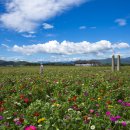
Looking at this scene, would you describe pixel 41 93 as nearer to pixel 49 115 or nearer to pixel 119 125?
pixel 49 115

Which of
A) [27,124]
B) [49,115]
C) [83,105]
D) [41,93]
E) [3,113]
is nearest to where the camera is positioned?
[27,124]

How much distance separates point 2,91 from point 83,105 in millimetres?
5122

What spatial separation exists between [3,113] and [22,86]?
5.40m

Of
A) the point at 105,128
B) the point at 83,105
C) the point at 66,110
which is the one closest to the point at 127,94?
the point at 83,105

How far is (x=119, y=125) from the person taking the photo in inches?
259

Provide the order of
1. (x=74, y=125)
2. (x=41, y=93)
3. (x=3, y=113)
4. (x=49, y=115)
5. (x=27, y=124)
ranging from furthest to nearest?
(x=41, y=93) → (x=3, y=113) → (x=49, y=115) → (x=27, y=124) → (x=74, y=125)

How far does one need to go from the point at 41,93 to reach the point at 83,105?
12.7 ft

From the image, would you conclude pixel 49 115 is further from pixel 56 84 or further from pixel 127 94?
pixel 56 84

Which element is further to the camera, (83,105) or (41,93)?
(41,93)

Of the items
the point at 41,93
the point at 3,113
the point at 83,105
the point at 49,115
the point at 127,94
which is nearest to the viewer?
the point at 49,115

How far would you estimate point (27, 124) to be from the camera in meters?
6.80

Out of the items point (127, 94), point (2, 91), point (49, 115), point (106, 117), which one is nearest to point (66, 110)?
point (49, 115)

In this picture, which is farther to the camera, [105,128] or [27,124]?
[27,124]

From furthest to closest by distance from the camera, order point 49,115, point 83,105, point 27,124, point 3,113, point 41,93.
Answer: point 41,93
point 83,105
point 3,113
point 49,115
point 27,124
